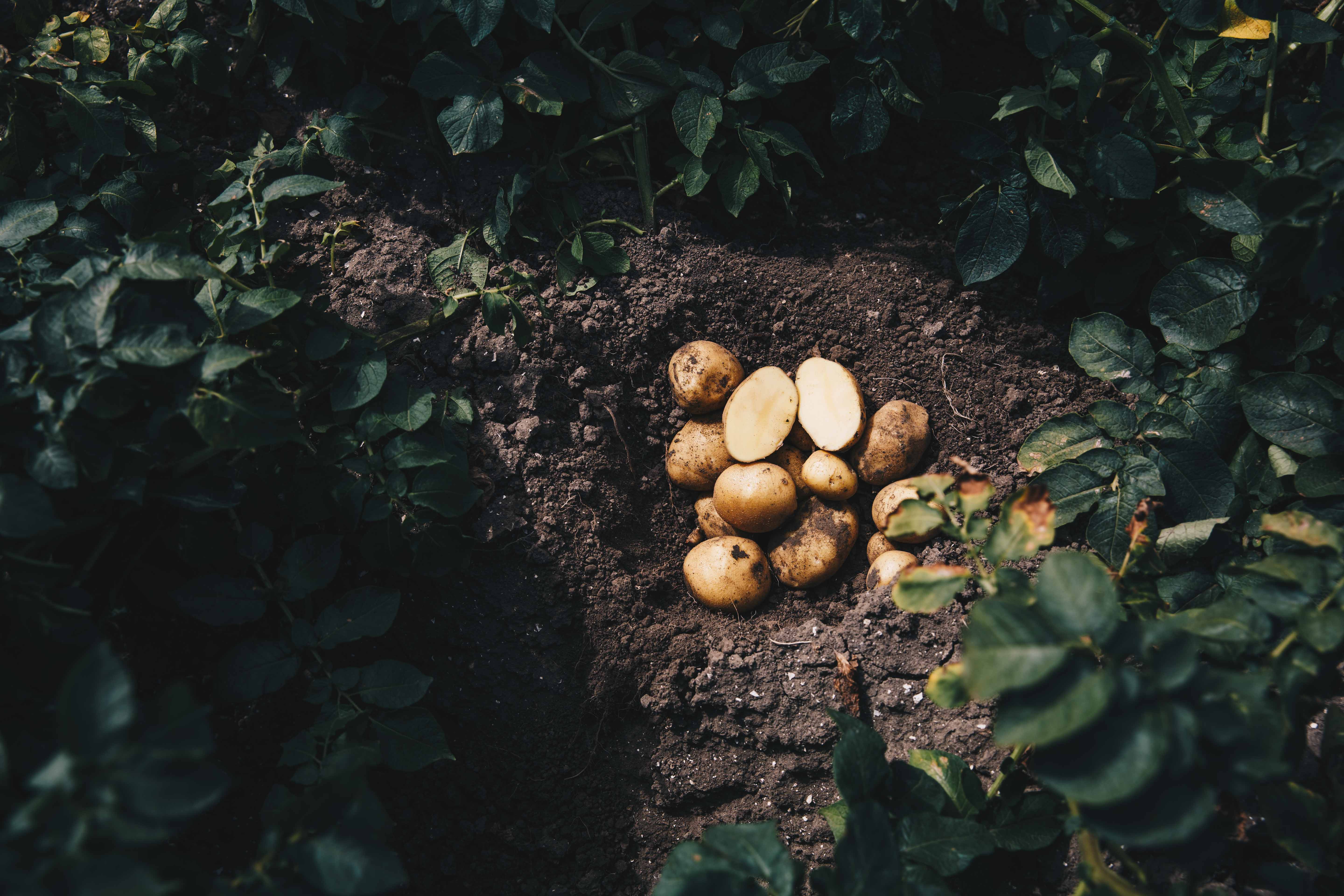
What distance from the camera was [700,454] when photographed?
2018 millimetres

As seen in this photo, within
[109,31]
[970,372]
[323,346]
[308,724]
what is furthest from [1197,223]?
[109,31]

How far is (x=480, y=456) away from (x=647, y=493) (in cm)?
50

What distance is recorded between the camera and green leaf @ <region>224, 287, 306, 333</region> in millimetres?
1321

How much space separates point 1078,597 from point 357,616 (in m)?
1.28

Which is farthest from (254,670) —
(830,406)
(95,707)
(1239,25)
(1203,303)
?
(1239,25)

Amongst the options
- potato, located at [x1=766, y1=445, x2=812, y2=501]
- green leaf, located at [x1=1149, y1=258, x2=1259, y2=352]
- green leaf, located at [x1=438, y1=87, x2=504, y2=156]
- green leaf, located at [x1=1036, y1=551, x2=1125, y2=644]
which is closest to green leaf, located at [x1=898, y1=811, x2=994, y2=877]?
green leaf, located at [x1=1036, y1=551, x2=1125, y2=644]

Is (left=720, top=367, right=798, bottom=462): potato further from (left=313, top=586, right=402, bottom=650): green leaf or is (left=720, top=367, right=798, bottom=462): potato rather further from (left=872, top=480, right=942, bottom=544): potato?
(left=313, top=586, right=402, bottom=650): green leaf

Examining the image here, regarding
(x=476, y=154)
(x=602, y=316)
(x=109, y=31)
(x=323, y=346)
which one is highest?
(x=109, y=31)

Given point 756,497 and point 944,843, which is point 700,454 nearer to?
point 756,497

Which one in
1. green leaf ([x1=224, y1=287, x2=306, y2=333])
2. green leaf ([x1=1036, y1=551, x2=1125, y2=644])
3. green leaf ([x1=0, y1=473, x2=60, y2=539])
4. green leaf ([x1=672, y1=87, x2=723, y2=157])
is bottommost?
green leaf ([x1=1036, y1=551, x2=1125, y2=644])

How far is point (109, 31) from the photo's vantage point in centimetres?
195

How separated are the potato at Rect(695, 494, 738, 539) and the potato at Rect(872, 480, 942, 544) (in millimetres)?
384

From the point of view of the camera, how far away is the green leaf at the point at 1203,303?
162 centimetres

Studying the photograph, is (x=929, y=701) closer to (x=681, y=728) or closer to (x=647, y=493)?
(x=681, y=728)
